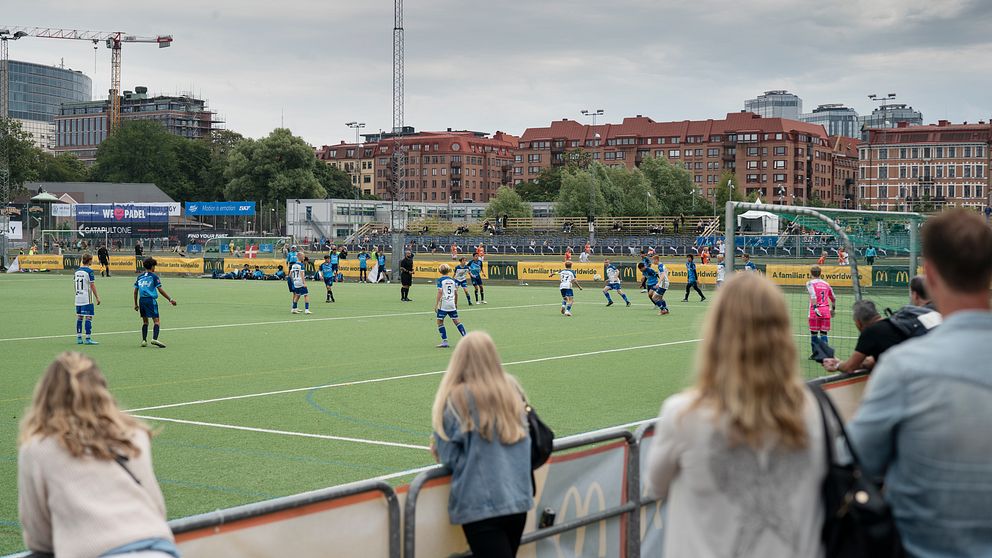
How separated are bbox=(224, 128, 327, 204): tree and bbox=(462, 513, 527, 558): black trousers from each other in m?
115

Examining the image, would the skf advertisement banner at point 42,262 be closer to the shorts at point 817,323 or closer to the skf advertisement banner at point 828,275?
the skf advertisement banner at point 828,275

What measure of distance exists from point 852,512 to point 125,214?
84314 millimetres

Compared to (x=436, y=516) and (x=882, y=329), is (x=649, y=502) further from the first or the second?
(x=882, y=329)

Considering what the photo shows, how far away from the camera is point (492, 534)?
510 centimetres

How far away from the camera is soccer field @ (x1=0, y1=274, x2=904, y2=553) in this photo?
34.7ft

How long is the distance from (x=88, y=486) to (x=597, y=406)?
10.8 metres

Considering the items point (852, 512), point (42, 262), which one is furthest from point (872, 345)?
point (42, 262)

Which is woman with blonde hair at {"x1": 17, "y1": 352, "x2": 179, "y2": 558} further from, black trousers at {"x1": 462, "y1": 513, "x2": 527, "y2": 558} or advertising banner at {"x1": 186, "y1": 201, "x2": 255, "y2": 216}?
advertising banner at {"x1": 186, "y1": 201, "x2": 255, "y2": 216}

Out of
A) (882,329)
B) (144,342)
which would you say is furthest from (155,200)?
(882,329)

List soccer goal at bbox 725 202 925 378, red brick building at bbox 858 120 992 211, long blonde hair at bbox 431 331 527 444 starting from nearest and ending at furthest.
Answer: long blonde hair at bbox 431 331 527 444
soccer goal at bbox 725 202 925 378
red brick building at bbox 858 120 992 211

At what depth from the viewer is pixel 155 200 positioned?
131125 mm

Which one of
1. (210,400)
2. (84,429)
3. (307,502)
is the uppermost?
(84,429)

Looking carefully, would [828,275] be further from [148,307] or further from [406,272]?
[406,272]

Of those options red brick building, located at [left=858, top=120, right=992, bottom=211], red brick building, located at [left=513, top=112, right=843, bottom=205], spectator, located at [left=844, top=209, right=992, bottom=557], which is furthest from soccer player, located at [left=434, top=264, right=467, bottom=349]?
red brick building, located at [left=513, top=112, right=843, bottom=205]
